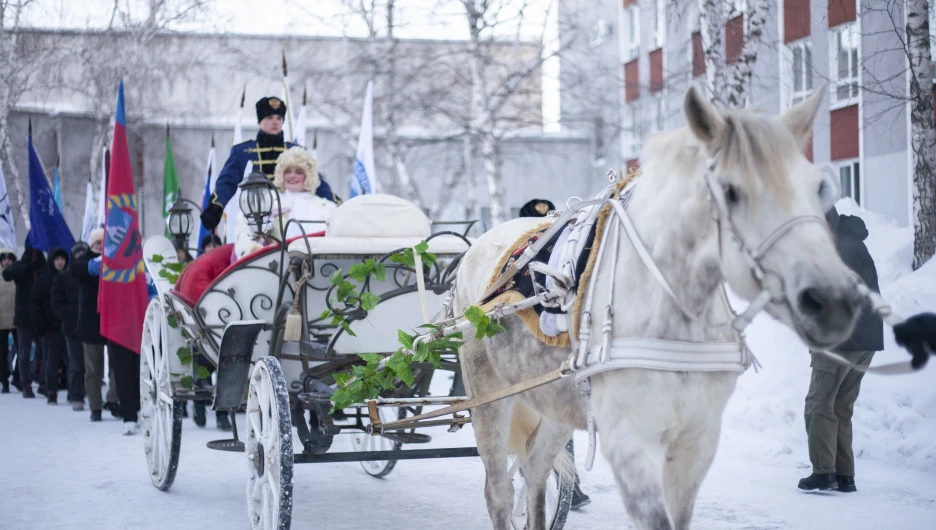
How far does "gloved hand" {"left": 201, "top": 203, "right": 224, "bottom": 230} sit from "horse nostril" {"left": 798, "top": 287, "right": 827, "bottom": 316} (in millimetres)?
4933

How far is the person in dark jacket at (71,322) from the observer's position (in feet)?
38.6

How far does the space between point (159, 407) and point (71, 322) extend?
18.3 feet

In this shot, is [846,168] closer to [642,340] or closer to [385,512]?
[385,512]

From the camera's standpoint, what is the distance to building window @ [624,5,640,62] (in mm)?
26312

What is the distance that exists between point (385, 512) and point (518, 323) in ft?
8.70

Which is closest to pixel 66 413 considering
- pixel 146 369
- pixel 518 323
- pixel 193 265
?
pixel 146 369

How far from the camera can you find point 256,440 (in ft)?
16.8

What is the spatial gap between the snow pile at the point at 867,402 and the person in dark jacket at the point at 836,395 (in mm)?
600

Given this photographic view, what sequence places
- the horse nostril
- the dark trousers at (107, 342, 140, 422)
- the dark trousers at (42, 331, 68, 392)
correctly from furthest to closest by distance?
the dark trousers at (42, 331, 68, 392) → the dark trousers at (107, 342, 140, 422) → the horse nostril

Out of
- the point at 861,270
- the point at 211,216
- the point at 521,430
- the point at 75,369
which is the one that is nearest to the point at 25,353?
the point at 75,369

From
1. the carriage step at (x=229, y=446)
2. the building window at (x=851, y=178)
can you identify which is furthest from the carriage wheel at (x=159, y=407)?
the building window at (x=851, y=178)

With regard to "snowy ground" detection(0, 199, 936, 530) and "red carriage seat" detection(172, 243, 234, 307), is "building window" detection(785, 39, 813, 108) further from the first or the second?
"red carriage seat" detection(172, 243, 234, 307)

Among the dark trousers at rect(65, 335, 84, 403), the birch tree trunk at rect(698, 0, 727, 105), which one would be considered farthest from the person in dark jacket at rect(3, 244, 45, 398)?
the birch tree trunk at rect(698, 0, 727, 105)

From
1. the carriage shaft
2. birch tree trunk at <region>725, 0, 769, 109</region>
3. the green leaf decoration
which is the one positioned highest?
birch tree trunk at <region>725, 0, 769, 109</region>
